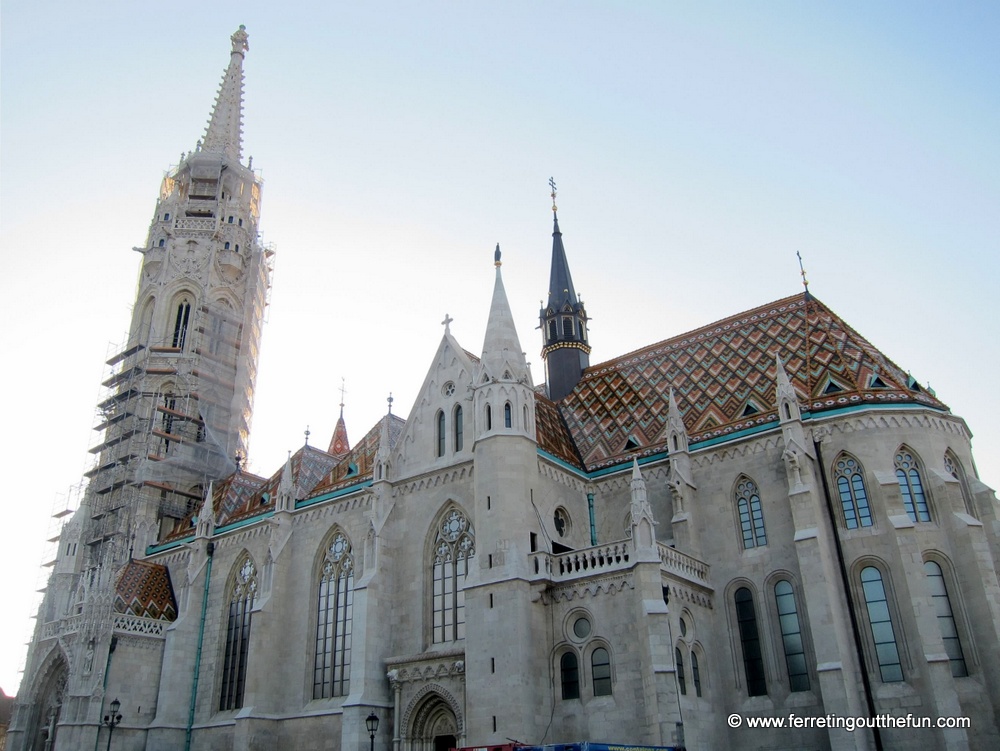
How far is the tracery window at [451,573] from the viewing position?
27.2 meters

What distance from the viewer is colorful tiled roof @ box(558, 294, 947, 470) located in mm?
27453

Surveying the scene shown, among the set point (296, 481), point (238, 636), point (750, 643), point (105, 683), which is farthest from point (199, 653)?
point (750, 643)

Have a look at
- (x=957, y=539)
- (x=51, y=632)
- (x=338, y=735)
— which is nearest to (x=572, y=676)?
(x=338, y=735)

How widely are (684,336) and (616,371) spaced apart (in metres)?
3.23

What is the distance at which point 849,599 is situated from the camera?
2388cm

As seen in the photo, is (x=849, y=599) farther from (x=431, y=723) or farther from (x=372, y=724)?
(x=372, y=724)

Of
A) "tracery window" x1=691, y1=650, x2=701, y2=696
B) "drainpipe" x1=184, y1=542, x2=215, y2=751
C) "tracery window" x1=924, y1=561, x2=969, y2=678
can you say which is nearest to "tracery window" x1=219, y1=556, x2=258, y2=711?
"drainpipe" x1=184, y1=542, x2=215, y2=751

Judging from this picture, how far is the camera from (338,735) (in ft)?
92.1

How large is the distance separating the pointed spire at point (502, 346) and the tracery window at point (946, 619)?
13.5 m

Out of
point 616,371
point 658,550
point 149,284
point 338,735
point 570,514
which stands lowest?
point 338,735

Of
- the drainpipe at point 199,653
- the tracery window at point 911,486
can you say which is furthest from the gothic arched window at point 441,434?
the tracery window at point 911,486

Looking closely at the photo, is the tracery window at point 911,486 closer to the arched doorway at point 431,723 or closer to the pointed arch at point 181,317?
the arched doorway at point 431,723

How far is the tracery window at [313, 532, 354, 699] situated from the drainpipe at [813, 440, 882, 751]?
1618cm

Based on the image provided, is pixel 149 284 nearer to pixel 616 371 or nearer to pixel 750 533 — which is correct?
pixel 616 371
